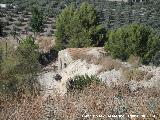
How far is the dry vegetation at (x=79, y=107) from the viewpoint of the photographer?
1169 centimetres

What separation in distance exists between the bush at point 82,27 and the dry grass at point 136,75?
19.4 m

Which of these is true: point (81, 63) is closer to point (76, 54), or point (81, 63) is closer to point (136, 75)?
point (76, 54)

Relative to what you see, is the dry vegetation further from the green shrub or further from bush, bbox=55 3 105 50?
bush, bbox=55 3 105 50

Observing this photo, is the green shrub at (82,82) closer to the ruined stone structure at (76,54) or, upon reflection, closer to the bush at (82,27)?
the ruined stone structure at (76,54)

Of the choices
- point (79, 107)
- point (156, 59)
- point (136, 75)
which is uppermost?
point (79, 107)

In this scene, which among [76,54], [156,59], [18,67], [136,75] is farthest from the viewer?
[76,54]

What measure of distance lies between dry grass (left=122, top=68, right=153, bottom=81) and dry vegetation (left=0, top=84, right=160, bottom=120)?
48.3 ft

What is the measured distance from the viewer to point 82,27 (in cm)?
5038

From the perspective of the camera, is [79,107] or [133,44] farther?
[133,44]

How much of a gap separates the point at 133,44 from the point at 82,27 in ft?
43.5

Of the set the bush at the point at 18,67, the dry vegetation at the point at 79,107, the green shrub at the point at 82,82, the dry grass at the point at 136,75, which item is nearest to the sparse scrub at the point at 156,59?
the dry grass at the point at 136,75

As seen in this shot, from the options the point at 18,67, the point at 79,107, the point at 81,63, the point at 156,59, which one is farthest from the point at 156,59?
the point at 79,107

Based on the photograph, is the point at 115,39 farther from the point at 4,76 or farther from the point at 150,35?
the point at 4,76

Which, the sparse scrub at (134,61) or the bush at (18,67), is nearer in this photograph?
the bush at (18,67)
